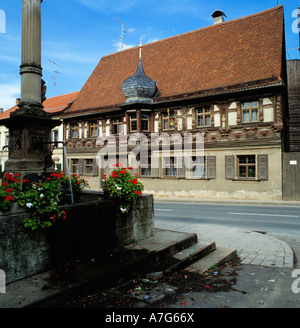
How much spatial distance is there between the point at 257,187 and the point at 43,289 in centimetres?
1562

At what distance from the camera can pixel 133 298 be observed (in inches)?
150

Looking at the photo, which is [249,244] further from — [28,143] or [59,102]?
[59,102]

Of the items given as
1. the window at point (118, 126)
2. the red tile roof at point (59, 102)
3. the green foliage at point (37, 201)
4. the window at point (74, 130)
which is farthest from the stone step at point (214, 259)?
the red tile roof at point (59, 102)

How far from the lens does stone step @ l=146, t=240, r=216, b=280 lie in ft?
15.1

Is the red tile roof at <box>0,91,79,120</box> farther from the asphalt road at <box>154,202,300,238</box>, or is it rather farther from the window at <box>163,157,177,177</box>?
the asphalt road at <box>154,202,300,238</box>

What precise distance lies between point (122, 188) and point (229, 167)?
13.8 meters

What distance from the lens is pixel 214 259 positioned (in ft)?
18.1

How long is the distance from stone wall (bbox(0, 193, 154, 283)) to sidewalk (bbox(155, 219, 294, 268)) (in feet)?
7.73

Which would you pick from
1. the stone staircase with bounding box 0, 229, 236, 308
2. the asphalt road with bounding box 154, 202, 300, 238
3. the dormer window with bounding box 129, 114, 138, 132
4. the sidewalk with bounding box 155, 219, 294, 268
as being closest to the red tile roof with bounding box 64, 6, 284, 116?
the dormer window with bounding box 129, 114, 138, 132

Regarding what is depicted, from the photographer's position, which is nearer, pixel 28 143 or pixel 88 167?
pixel 28 143

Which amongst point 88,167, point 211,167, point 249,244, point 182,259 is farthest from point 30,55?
point 88,167

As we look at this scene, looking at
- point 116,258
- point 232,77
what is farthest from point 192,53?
point 116,258

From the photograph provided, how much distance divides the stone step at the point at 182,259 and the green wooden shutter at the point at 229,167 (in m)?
12.2

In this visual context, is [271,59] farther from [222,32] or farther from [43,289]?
[43,289]
